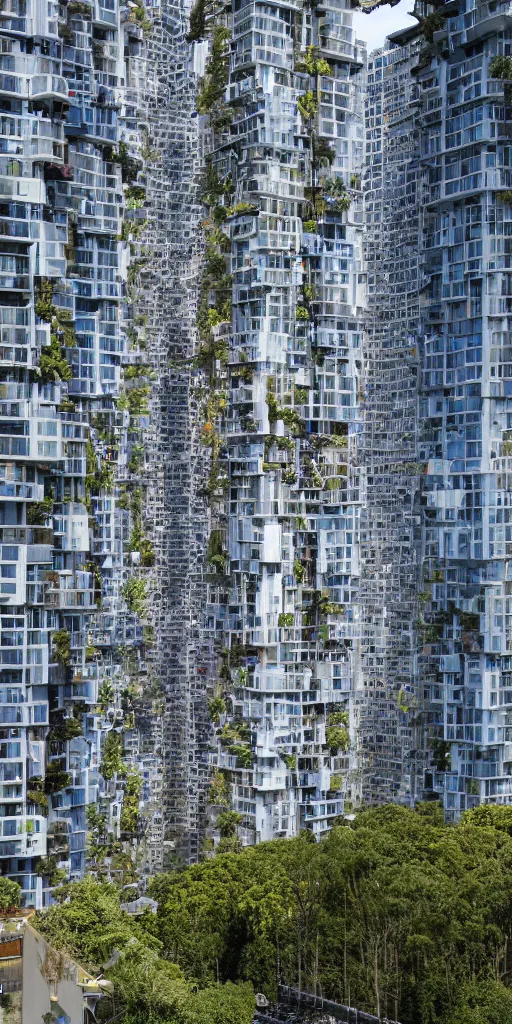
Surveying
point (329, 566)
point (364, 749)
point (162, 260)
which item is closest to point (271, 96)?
point (162, 260)

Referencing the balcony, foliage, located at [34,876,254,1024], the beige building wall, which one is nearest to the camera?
the beige building wall

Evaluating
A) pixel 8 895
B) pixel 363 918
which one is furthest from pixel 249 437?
pixel 8 895

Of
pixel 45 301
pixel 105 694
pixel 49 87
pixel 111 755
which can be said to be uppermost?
pixel 49 87

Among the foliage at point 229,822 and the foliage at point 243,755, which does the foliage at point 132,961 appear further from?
the foliage at point 243,755

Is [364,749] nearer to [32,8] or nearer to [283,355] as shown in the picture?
[283,355]

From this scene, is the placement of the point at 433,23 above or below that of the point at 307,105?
above

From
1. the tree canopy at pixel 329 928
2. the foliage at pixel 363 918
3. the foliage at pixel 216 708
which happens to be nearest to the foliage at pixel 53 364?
the foliage at pixel 216 708

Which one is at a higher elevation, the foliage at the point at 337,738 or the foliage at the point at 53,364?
the foliage at the point at 53,364

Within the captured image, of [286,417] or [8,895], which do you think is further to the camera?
[286,417]

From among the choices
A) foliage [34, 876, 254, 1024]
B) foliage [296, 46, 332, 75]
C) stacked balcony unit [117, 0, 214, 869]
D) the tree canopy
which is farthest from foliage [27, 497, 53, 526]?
foliage [296, 46, 332, 75]

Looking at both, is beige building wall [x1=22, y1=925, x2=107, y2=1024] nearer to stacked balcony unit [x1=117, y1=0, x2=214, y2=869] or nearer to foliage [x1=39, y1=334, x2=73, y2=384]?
stacked balcony unit [x1=117, y1=0, x2=214, y2=869]

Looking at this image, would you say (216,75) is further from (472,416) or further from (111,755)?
(111,755)
